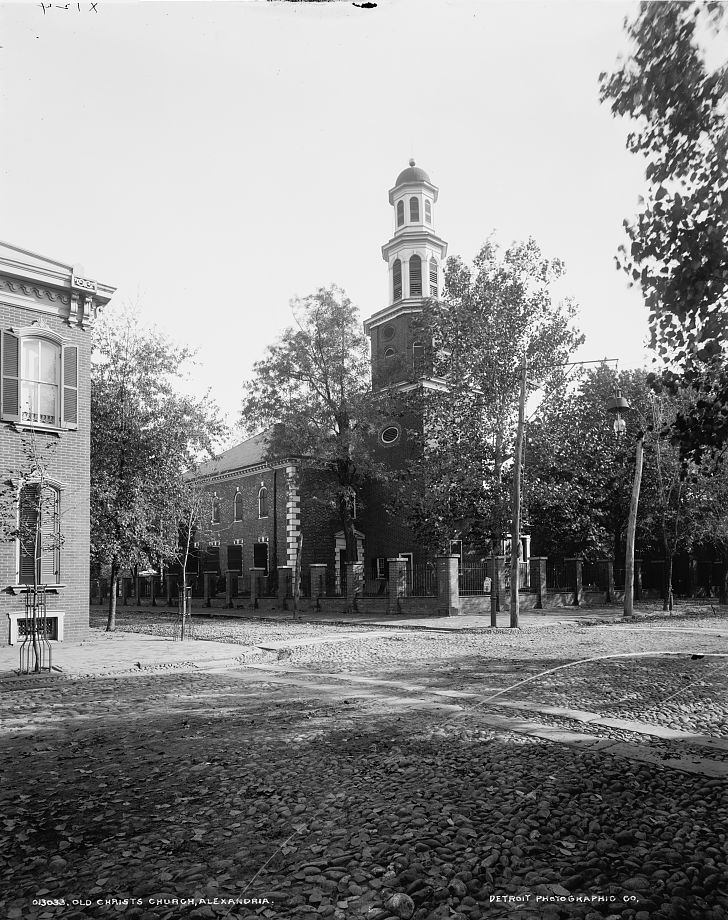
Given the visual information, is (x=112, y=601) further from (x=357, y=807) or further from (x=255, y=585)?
(x=357, y=807)

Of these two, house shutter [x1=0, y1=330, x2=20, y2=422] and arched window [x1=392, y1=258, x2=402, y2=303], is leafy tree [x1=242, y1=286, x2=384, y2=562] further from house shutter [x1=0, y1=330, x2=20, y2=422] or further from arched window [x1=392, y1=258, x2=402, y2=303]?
house shutter [x1=0, y1=330, x2=20, y2=422]

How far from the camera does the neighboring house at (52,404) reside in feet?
55.1

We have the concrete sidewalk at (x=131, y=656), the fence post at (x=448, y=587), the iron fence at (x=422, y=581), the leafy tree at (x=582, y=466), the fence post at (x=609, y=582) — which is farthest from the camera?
the fence post at (x=609, y=582)

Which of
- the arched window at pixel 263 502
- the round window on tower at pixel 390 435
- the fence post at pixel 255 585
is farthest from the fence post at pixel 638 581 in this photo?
the arched window at pixel 263 502

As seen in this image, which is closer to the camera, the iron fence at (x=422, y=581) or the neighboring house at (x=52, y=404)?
the neighboring house at (x=52, y=404)

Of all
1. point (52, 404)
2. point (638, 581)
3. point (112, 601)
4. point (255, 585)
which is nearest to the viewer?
point (52, 404)

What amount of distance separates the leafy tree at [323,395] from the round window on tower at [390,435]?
468 cm

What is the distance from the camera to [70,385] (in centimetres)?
1791

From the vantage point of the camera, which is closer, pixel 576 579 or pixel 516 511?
pixel 516 511

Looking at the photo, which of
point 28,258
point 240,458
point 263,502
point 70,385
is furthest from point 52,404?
point 240,458

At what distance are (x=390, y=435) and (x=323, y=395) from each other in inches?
247

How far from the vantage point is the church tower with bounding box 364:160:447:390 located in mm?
38281

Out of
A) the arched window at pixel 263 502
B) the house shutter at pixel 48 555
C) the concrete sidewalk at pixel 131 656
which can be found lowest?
the concrete sidewalk at pixel 131 656

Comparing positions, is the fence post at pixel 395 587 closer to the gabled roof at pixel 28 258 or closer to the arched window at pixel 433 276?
the gabled roof at pixel 28 258
